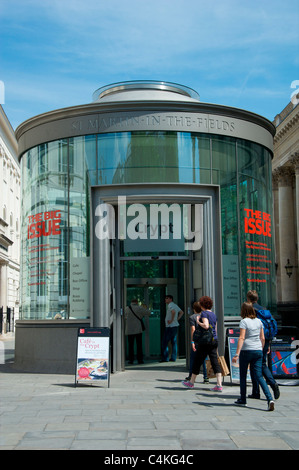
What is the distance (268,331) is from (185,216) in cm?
464

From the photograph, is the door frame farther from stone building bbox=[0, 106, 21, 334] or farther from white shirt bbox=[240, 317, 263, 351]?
stone building bbox=[0, 106, 21, 334]

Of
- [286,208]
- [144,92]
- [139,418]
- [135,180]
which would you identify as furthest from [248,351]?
[286,208]

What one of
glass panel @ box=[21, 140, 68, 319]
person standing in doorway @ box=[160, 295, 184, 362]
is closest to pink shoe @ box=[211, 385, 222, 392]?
glass panel @ box=[21, 140, 68, 319]

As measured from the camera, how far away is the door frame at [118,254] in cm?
1342

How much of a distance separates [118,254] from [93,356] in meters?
3.01

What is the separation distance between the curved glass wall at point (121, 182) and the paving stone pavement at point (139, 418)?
2379 mm

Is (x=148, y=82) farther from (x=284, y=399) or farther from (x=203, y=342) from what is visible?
(x=284, y=399)

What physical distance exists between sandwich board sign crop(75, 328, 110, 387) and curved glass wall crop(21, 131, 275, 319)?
204 cm

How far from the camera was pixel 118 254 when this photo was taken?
45.4 ft

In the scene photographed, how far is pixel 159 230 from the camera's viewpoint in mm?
14266

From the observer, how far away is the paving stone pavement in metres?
6.41

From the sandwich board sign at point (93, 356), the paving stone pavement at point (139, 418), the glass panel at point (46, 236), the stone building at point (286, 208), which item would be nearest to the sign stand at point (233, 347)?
the paving stone pavement at point (139, 418)

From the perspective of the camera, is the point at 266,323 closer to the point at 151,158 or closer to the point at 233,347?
the point at 233,347
